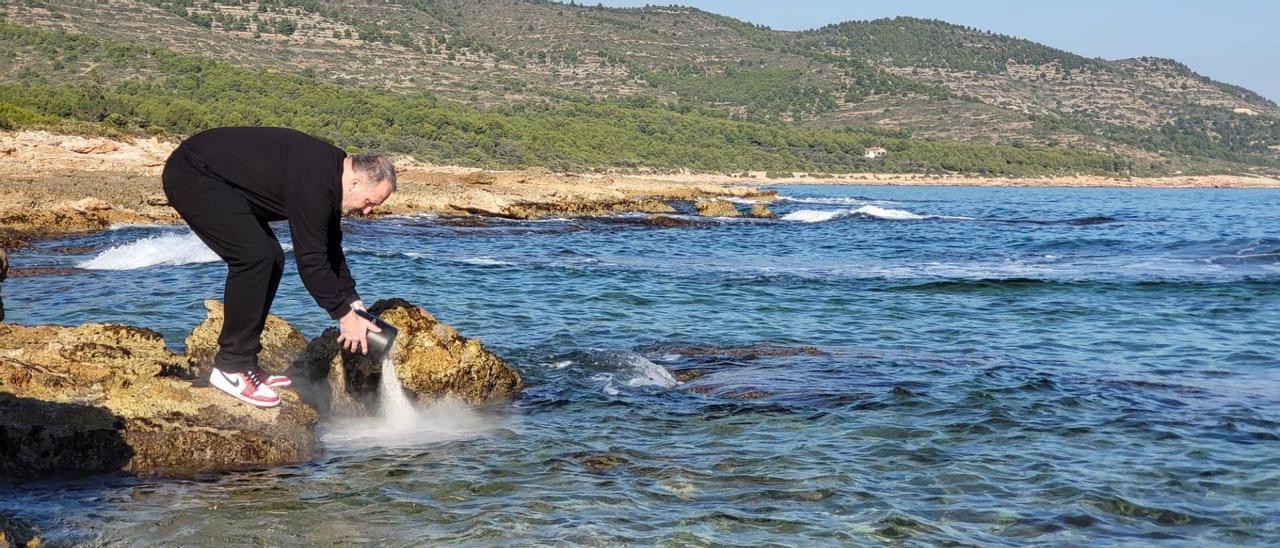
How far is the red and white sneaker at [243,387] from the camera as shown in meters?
6.36

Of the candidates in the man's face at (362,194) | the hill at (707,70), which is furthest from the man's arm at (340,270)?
the hill at (707,70)

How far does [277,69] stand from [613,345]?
3487 inches

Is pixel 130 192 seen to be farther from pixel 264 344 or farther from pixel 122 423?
pixel 122 423

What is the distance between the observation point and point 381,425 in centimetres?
739

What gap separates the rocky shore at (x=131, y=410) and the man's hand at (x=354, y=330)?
28.6 inches

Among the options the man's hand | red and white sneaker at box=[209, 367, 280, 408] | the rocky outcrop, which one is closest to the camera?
the man's hand

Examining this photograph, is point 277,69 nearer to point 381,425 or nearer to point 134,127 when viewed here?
point 134,127

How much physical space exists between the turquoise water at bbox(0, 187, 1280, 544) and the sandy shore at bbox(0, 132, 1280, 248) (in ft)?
13.1

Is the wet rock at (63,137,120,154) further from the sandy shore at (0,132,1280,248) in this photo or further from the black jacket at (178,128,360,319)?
the black jacket at (178,128,360,319)

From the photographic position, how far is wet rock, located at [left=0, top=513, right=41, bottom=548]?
4332mm

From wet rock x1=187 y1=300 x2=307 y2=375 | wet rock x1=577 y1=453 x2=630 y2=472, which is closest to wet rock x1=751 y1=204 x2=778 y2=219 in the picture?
wet rock x1=187 y1=300 x2=307 y2=375

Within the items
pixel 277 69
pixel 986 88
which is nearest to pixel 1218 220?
pixel 277 69

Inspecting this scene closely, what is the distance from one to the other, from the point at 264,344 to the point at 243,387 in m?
2.17

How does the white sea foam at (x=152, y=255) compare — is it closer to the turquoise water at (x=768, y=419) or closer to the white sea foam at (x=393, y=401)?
the turquoise water at (x=768, y=419)
